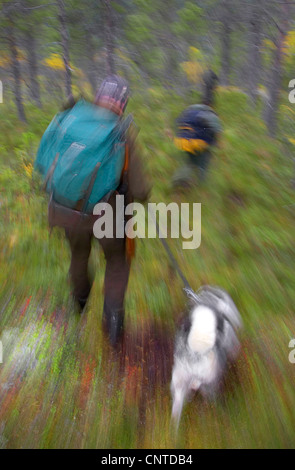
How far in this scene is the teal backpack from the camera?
6.08 ft

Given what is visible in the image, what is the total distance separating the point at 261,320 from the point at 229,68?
10838 mm

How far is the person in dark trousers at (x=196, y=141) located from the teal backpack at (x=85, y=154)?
2.67 metres

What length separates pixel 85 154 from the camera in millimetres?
1853

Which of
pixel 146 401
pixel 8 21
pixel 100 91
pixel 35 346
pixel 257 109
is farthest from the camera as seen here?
pixel 257 109

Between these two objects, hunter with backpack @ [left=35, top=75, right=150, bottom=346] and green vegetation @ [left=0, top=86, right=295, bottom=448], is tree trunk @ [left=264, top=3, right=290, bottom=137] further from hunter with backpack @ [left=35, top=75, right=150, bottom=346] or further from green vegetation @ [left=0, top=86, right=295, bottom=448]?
hunter with backpack @ [left=35, top=75, right=150, bottom=346]

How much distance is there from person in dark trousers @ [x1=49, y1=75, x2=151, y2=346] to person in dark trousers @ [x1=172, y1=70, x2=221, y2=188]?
2555 mm

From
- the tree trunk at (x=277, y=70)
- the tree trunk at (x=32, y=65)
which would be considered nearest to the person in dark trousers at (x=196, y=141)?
the tree trunk at (x=277, y=70)

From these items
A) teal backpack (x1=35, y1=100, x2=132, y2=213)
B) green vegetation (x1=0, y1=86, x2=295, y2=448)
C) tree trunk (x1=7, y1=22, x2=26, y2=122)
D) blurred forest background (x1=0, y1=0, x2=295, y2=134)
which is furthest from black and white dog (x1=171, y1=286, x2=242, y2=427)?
tree trunk (x1=7, y1=22, x2=26, y2=122)

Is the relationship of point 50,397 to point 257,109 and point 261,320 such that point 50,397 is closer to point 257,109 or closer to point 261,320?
point 261,320

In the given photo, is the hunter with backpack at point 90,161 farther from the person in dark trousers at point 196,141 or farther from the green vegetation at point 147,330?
the person in dark trousers at point 196,141

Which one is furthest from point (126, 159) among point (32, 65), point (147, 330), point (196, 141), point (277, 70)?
point (32, 65)

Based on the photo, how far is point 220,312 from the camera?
2.19m

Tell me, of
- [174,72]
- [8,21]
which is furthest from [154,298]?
[174,72]

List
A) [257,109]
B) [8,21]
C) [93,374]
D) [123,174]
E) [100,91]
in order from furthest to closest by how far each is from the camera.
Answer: [257,109]
[8,21]
[93,374]
[123,174]
[100,91]
